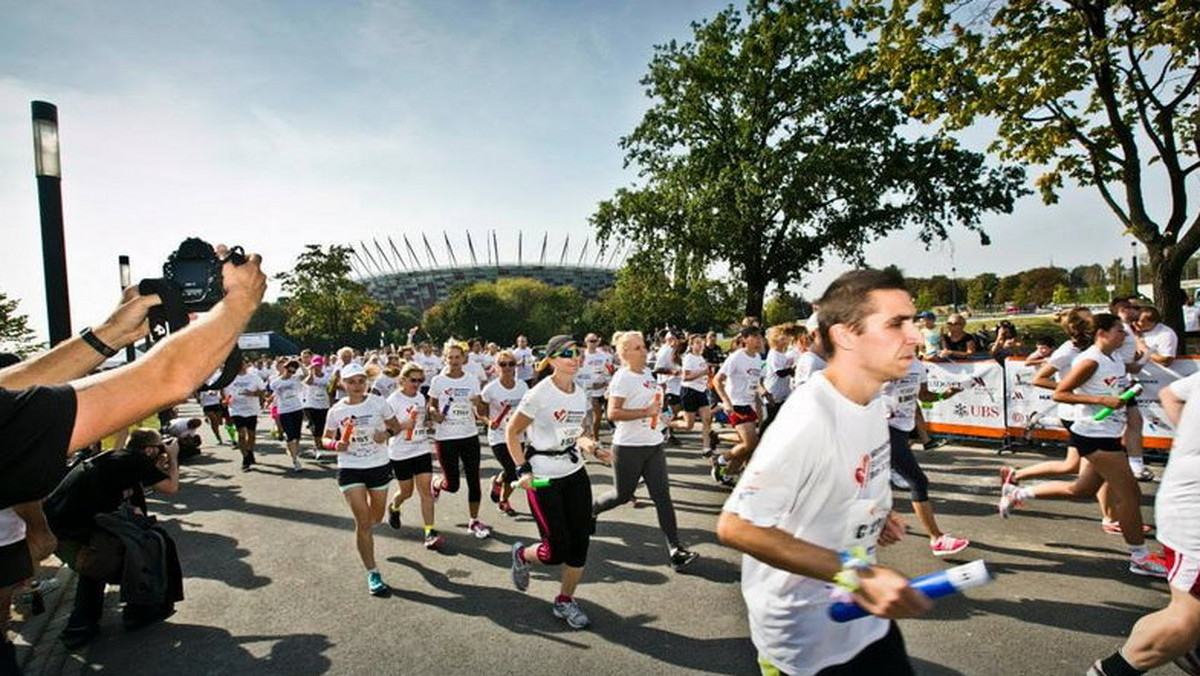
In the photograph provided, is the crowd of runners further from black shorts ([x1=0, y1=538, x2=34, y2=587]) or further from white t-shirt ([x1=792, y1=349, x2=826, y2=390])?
black shorts ([x1=0, y1=538, x2=34, y2=587])

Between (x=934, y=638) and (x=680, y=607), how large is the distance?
5.84 feet

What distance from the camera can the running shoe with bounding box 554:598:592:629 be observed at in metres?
4.61

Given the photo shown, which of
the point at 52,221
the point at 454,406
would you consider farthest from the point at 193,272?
the point at 454,406

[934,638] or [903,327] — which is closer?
[903,327]

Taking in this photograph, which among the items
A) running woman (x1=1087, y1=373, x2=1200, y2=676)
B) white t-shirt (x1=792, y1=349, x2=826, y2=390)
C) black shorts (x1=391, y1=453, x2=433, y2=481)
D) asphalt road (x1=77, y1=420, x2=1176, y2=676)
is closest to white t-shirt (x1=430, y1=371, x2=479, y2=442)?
black shorts (x1=391, y1=453, x2=433, y2=481)

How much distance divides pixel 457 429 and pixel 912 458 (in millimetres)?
4812

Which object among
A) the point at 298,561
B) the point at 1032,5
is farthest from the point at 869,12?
the point at 298,561

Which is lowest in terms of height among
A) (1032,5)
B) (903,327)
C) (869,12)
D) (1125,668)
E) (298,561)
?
(298,561)

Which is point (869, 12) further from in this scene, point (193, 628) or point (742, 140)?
point (193, 628)

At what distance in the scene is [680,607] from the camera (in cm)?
487

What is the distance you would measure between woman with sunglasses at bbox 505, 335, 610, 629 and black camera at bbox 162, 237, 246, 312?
3.14 m

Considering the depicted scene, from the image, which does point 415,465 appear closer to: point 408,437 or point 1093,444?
point 408,437

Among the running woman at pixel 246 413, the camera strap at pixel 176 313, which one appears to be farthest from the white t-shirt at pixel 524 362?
the camera strap at pixel 176 313

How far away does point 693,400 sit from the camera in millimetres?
11352
